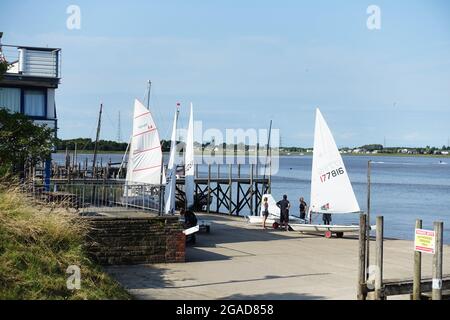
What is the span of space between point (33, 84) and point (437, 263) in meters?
19.7

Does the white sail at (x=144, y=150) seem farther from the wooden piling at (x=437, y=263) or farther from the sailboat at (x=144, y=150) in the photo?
the wooden piling at (x=437, y=263)

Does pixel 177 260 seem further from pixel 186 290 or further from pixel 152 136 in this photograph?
pixel 152 136

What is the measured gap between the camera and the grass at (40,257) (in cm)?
1162

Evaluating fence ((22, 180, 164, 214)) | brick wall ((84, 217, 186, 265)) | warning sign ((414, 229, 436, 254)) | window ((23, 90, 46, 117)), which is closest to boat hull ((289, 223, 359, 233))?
fence ((22, 180, 164, 214))

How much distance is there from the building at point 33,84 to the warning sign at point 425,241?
1729cm

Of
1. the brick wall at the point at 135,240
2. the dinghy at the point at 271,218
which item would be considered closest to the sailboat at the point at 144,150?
the dinghy at the point at 271,218

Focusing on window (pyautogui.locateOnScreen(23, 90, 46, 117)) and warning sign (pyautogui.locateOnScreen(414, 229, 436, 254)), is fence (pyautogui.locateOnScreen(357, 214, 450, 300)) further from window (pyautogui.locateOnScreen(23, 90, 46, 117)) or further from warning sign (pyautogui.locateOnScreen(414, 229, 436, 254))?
window (pyautogui.locateOnScreen(23, 90, 46, 117))

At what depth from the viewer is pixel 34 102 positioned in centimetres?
2875

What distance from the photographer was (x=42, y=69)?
27.9 metres

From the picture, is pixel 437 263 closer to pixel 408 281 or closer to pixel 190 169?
A: pixel 408 281

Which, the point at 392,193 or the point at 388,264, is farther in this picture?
the point at 392,193

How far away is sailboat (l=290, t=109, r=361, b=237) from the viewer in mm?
30391

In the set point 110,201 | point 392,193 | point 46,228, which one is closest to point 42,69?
point 110,201

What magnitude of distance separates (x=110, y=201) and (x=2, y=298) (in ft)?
32.4
